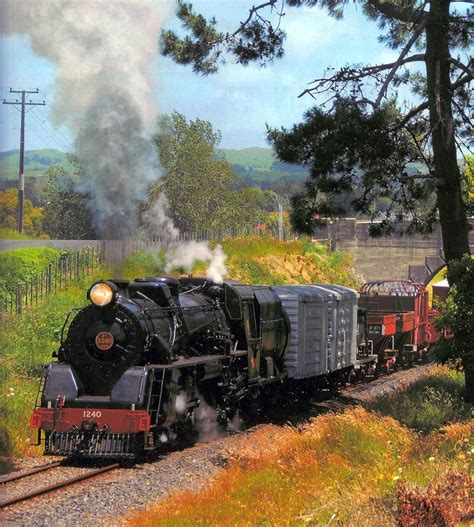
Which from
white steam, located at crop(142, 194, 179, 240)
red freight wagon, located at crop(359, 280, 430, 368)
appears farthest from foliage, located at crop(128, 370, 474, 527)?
white steam, located at crop(142, 194, 179, 240)

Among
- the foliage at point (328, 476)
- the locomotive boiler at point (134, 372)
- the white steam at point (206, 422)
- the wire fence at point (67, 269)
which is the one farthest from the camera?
the wire fence at point (67, 269)

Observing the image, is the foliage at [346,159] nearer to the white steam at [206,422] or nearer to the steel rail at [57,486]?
the white steam at [206,422]

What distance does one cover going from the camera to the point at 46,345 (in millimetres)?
20781

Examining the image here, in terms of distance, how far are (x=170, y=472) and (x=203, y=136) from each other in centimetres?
3845

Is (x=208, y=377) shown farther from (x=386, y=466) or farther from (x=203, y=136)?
(x=203, y=136)

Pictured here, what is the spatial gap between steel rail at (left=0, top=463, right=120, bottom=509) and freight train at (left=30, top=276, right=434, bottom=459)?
251 mm

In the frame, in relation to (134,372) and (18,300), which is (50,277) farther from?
(134,372)

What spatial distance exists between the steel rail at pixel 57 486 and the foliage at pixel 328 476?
5.34ft

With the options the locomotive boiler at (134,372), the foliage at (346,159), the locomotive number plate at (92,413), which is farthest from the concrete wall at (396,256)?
the locomotive number plate at (92,413)

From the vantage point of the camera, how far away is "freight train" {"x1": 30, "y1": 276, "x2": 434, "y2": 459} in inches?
490

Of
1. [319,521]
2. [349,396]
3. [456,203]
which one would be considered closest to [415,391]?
[349,396]

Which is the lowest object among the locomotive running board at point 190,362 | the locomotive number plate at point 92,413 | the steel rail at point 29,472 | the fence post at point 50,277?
the steel rail at point 29,472

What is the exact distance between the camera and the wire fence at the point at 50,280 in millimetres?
23281

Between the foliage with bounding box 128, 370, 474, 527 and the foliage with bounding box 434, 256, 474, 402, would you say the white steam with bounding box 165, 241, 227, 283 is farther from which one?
the foliage with bounding box 434, 256, 474, 402
